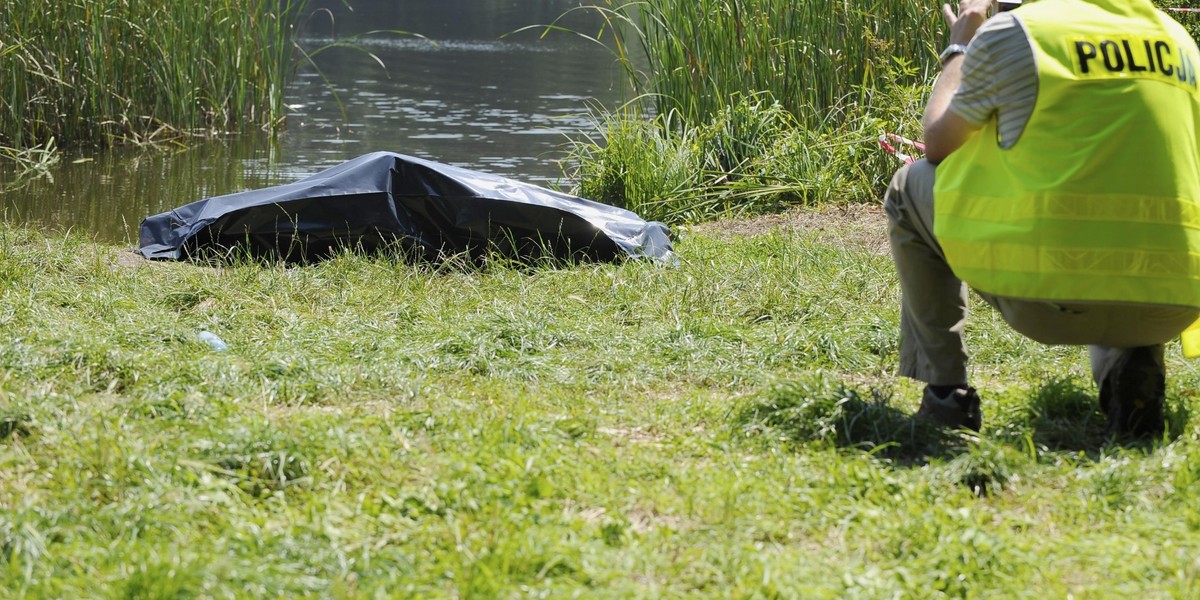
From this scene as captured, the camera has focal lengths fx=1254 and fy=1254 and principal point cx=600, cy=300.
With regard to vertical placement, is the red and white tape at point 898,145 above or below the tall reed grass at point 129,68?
above

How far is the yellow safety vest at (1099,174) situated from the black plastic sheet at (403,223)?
2.99m

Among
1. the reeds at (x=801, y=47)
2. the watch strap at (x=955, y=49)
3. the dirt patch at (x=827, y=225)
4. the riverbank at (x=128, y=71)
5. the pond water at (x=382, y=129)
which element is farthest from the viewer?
the riverbank at (x=128, y=71)

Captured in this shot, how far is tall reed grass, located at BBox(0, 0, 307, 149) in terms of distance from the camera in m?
9.29

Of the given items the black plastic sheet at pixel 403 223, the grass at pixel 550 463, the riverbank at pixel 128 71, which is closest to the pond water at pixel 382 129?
the riverbank at pixel 128 71

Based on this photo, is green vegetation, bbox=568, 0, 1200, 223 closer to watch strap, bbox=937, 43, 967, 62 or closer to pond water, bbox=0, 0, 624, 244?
pond water, bbox=0, 0, 624, 244

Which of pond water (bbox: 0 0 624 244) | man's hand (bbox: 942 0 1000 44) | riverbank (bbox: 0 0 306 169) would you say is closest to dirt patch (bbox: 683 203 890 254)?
pond water (bbox: 0 0 624 244)

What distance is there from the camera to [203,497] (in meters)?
2.49

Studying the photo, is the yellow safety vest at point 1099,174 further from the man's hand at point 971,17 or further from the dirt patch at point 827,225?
the dirt patch at point 827,225

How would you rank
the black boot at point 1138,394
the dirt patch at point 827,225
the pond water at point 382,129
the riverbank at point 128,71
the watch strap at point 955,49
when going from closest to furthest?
1. the black boot at point 1138,394
2. the watch strap at point 955,49
3. the dirt patch at point 827,225
4. the pond water at point 382,129
5. the riverbank at point 128,71

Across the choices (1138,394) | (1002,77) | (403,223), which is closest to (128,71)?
(403,223)

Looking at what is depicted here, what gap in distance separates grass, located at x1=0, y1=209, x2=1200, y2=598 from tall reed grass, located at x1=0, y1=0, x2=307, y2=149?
5659 mm

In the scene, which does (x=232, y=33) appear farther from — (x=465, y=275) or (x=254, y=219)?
(x=465, y=275)

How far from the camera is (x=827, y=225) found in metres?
6.58

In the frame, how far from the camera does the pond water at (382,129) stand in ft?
28.1
